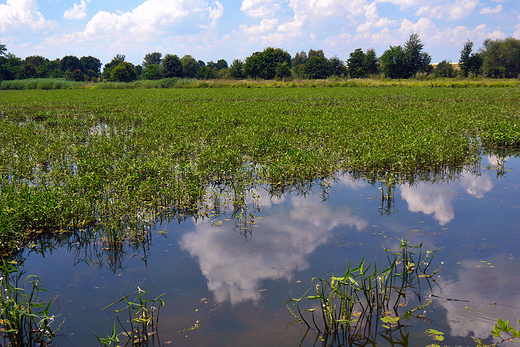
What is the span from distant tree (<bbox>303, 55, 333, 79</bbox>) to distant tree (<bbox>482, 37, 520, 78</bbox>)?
41.3 m

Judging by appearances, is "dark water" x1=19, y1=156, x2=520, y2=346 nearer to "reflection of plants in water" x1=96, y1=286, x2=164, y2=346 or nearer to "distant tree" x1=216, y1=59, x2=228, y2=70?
"reflection of plants in water" x1=96, y1=286, x2=164, y2=346

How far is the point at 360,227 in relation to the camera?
654cm

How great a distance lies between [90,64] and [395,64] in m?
134

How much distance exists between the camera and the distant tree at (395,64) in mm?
95688

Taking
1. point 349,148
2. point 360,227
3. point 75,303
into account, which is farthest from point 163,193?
point 349,148

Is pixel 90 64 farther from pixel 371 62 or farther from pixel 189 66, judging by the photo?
pixel 371 62

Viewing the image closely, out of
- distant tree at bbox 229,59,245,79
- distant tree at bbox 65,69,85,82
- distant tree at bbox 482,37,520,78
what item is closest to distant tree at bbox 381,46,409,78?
distant tree at bbox 482,37,520,78

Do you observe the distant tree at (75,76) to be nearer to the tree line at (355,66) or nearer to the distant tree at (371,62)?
the tree line at (355,66)

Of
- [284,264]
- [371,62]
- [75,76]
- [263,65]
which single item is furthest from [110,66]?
[284,264]

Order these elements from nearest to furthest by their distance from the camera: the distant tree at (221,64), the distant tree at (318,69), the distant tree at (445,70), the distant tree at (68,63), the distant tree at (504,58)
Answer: the distant tree at (445,70)
the distant tree at (504,58)
the distant tree at (318,69)
the distant tree at (68,63)
the distant tree at (221,64)

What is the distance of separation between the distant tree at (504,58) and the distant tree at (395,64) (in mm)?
22121

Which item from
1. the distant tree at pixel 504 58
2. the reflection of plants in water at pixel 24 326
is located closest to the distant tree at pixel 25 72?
the reflection of plants in water at pixel 24 326

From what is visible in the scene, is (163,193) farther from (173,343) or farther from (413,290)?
(413,290)

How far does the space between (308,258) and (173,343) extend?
2.39 m
